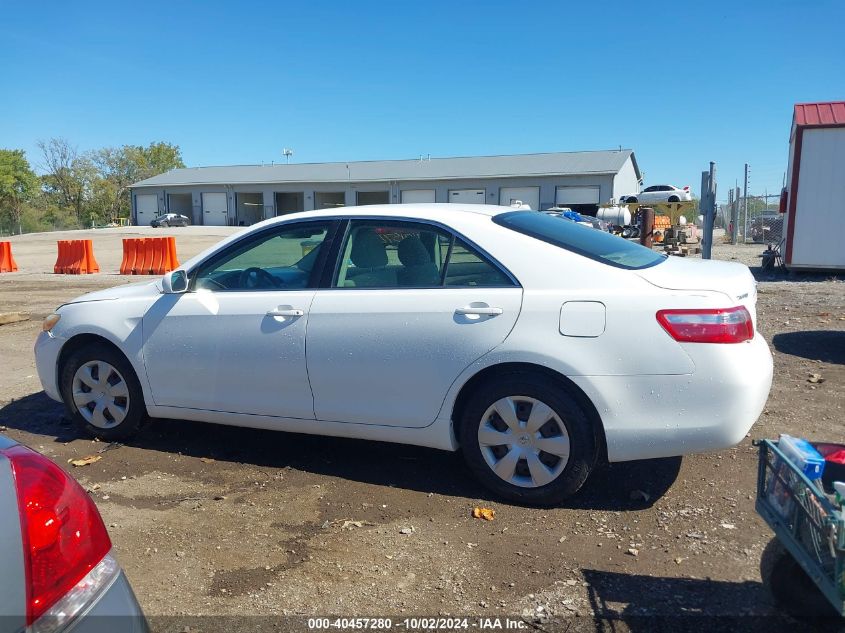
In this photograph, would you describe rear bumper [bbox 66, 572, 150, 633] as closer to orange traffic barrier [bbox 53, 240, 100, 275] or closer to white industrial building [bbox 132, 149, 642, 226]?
Result: orange traffic barrier [bbox 53, 240, 100, 275]

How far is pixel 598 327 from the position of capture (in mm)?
3527

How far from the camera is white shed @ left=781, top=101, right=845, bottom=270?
46.4 ft

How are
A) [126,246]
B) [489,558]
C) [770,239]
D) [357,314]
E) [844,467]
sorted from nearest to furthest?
1. [844,467]
2. [489,558]
3. [357,314]
4. [770,239]
5. [126,246]

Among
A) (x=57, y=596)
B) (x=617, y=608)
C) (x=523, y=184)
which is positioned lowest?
(x=617, y=608)

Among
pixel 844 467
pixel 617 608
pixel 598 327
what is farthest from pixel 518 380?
pixel 844 467

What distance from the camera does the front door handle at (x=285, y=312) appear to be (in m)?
4.14

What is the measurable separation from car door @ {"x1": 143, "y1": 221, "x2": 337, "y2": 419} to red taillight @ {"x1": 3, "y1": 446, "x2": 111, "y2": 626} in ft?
7.56

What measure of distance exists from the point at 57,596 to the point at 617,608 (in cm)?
218

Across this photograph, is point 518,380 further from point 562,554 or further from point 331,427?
point 331,427

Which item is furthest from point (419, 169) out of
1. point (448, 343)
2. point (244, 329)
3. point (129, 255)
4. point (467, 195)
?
point (448, 343)

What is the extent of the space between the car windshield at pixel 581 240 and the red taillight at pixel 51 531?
2.77 metres

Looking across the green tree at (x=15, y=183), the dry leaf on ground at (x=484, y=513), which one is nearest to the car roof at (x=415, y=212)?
the dry leaf on ground at (x=484, y=513)

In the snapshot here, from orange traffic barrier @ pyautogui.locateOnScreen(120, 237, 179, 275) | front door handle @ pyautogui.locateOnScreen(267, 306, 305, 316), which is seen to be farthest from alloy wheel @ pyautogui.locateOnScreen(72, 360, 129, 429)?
orange traffic barrier @ pyautogui.locateOnScreen(120, 237, 179, 275)

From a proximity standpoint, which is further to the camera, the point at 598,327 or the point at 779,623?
the point at 598,327
